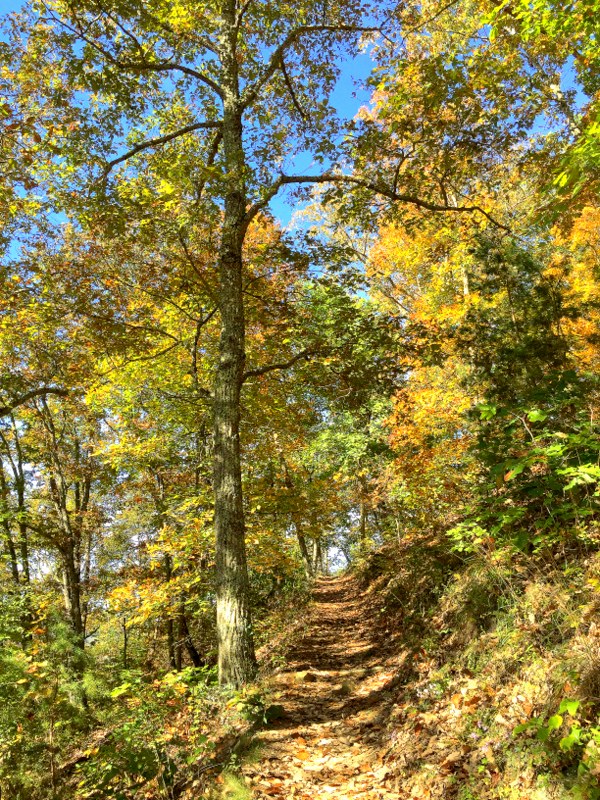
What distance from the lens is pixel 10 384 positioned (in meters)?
7.48

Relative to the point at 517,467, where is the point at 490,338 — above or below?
above

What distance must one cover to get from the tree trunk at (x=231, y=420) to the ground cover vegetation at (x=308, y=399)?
0.04 metres

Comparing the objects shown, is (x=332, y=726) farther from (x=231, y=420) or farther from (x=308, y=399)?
(x=308, y=399)

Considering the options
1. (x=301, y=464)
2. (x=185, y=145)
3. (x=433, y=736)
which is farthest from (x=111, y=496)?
(x=433, y=736)

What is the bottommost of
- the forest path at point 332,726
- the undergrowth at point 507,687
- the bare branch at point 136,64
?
the forest path at point 332,726

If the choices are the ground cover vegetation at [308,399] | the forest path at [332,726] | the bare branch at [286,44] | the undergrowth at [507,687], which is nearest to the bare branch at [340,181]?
the ground cover vegetation at [308,399]

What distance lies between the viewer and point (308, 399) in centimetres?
1182

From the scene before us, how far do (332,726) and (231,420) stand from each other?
3852 millimetres

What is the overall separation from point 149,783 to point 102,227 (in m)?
7.65

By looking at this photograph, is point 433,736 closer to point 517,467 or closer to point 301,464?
point 517,467

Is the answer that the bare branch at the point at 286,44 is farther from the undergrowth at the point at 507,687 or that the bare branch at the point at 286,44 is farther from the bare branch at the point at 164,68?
the undergrowth at the point at 507,687

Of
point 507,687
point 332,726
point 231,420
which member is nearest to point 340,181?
point 231,420

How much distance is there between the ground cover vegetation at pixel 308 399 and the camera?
4.07 metres

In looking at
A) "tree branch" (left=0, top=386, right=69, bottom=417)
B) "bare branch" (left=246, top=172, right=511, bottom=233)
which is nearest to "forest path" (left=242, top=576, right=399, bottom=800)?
"tree branch" (left=0, top=386, right=69, bottom=417)
